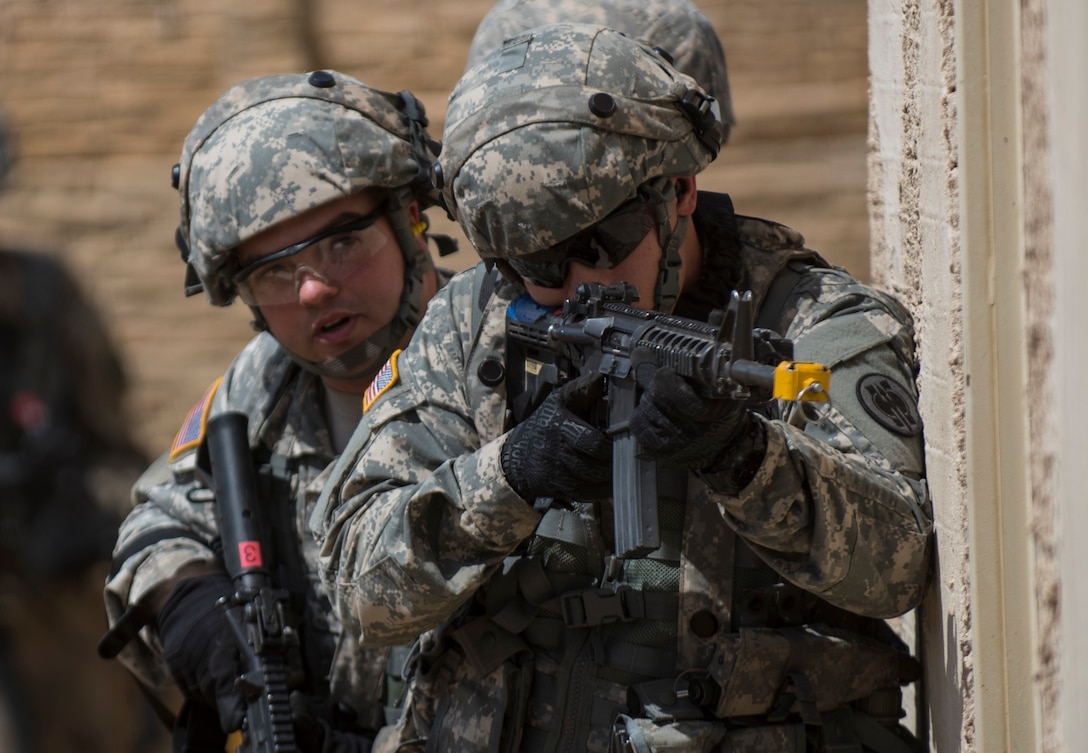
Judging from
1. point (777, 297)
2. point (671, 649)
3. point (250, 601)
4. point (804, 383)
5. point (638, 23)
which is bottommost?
point (250, 601)

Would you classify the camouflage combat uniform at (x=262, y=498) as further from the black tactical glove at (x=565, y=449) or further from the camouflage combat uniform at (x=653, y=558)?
the black tactical glove at (x=565, y=449)

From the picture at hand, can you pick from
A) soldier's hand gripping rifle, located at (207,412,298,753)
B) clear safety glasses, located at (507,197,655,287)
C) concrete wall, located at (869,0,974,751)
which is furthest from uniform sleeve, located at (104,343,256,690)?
concrete wall, located at (869,0,974,751)

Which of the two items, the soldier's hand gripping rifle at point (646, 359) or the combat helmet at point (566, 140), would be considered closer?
the soldier's hand gripping rifle at point (646, 359)

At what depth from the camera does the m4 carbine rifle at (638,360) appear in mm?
1885

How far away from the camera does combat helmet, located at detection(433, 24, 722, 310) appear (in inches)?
90.3

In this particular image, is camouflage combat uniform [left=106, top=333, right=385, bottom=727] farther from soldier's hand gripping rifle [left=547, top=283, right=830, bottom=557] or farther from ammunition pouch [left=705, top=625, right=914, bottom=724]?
soldier's hand gripping rifle [left=547, top=283, right=830, bottom=557]

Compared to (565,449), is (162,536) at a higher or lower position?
lower

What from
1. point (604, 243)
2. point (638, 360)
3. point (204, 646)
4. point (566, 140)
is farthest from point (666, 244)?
point (204, 646)

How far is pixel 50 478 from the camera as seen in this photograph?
5391mm

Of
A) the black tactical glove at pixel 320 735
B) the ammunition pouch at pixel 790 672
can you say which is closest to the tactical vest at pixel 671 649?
the ammunition pouch at pixel 790 672

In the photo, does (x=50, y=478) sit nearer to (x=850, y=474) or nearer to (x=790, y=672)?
(x=790, y=672)

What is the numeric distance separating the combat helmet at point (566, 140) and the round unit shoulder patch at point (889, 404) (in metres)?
0.34

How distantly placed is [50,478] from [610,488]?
3.60 m

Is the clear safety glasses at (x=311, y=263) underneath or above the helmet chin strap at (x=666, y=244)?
underneath
